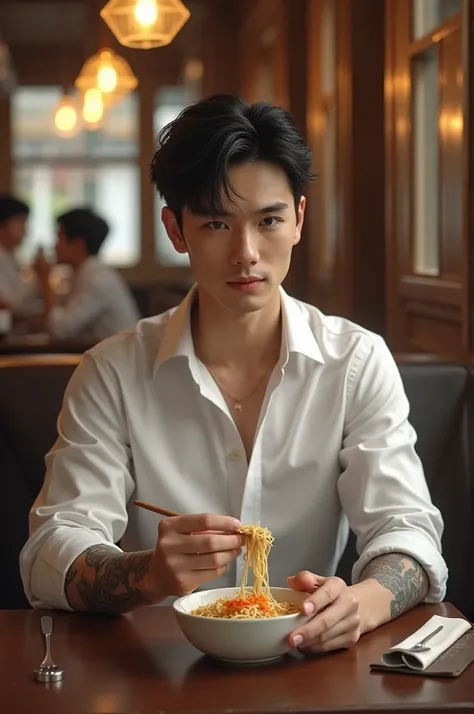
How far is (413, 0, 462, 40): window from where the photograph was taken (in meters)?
3.24

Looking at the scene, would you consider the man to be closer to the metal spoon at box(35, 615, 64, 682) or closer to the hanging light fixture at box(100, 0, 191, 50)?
the metal spoon at box(35, 615, 64, 682)

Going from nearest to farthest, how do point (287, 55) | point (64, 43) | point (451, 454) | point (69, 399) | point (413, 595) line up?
point (413, 595), point (69, 399), point (451, 454), point (287, 55), point (64, 43)

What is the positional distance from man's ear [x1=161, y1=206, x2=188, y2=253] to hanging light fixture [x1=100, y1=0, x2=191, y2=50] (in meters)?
1.14

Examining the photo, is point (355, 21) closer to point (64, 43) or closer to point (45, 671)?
point (45, 671)

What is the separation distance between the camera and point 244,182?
177 centimetres

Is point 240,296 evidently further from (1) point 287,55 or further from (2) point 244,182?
(1) point 287,55

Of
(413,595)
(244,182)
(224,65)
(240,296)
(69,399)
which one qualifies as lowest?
(413,595)

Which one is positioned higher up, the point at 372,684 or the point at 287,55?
the point at 287,55

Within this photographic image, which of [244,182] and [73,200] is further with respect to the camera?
[73,200]

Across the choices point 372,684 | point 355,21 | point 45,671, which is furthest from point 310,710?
point 355,21

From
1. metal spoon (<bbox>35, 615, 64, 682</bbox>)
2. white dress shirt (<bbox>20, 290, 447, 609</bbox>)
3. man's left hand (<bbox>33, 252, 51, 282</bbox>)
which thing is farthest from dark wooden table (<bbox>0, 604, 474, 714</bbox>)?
man's left hand (<bbox>33, 252, 51, 282</bbox>)

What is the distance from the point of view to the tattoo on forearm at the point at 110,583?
1.53 m

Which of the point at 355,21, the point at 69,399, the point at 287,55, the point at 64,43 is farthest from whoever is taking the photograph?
the point at 64,43

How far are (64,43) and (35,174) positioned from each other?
53.0 inches
